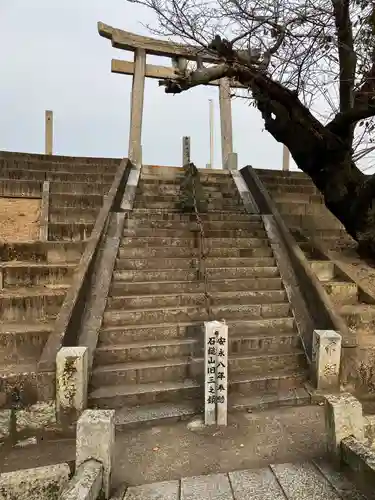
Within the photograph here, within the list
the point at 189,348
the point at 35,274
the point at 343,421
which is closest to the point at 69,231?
the point at 35,274

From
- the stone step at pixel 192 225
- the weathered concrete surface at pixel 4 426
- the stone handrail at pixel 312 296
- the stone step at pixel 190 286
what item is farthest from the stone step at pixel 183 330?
the stone step at pixel 192 225

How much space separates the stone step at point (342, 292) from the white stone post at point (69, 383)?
4251 millimetres

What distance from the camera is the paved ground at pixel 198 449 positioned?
131 inches

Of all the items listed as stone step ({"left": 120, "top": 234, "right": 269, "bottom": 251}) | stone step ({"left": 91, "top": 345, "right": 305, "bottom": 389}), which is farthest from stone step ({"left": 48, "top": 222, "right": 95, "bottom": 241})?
stone step ({"left": 91, "top": 345, "right": 305, "bottom": 389})

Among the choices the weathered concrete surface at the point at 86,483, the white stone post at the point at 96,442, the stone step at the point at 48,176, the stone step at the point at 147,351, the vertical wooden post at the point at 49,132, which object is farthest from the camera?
the vertical wooden post at the point at 49,132

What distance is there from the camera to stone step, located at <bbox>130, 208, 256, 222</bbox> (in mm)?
7354

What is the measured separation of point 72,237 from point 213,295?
9.99 ft

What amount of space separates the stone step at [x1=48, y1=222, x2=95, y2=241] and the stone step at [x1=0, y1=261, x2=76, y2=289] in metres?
1.00

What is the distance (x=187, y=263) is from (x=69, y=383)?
308 centimetres

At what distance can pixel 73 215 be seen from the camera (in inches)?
291

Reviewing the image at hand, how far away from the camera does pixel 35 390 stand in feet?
12.7

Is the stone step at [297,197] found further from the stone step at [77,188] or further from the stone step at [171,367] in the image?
the stone step at [171,367]

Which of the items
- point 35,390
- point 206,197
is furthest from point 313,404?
point 206,197

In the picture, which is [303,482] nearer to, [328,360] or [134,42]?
[328,360]
